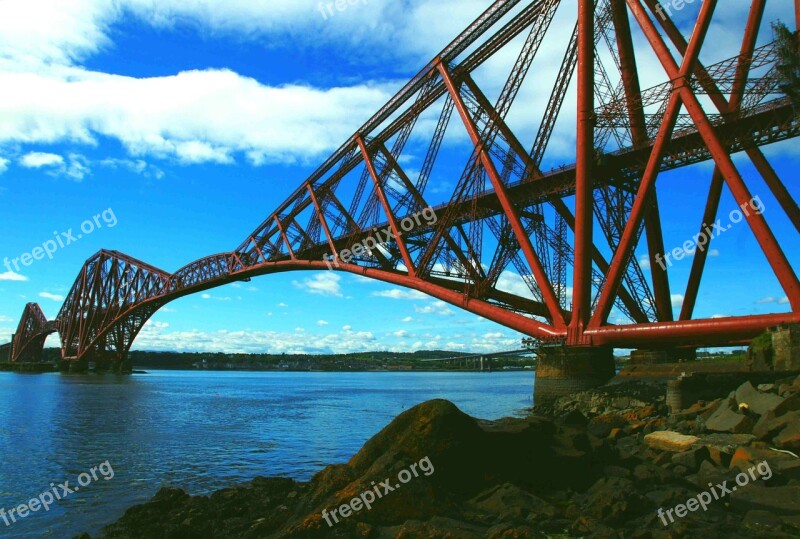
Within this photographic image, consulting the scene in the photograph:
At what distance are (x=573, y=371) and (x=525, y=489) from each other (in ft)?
42.6

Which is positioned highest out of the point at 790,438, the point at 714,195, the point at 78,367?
the point at 714,195

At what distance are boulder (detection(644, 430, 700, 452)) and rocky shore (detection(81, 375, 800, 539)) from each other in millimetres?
25

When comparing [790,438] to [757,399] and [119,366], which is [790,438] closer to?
[757,399]

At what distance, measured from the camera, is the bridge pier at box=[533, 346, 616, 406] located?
19594 mm

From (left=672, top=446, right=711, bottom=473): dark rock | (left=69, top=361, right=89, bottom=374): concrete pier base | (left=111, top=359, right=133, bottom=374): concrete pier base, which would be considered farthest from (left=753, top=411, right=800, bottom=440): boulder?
(left=69, top=361, right=89, bottom=374): concrete pier base

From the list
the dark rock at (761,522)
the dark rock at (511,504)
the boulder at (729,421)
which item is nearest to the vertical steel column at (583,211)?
the boulder at (729,421)

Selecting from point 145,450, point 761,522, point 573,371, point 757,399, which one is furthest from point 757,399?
point 145,450

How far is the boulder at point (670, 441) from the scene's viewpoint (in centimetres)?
964

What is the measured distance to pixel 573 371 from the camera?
65.2 feet

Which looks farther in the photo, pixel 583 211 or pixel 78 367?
pixel 78 367

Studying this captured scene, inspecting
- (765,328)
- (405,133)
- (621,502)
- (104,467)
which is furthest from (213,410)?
(621,502)

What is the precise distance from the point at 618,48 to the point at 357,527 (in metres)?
24.5

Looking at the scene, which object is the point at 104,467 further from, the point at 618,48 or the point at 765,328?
the point at 618,48

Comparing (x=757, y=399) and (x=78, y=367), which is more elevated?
(x=78, y=367)
